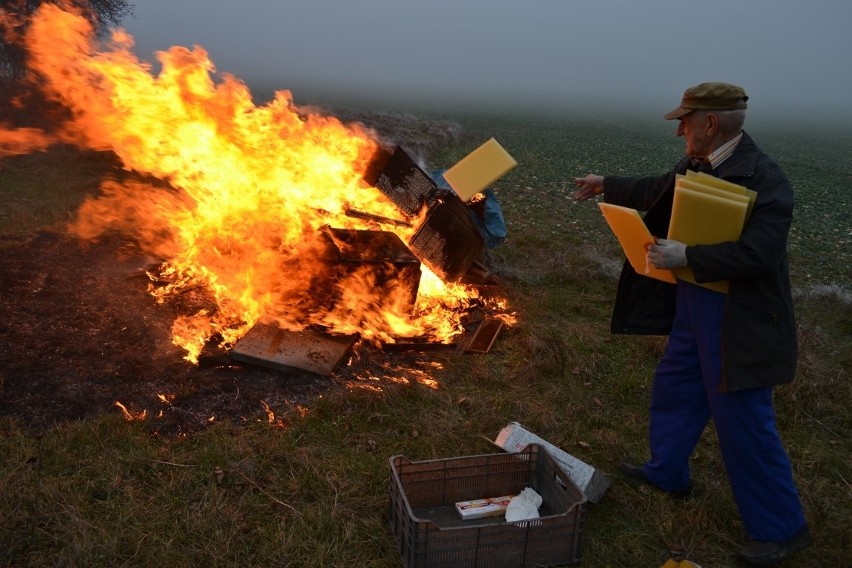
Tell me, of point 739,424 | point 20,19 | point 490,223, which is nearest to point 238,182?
point 490,223

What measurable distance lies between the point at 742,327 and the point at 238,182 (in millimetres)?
5324

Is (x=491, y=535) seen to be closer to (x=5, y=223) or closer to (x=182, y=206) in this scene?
(x=182, y=206)

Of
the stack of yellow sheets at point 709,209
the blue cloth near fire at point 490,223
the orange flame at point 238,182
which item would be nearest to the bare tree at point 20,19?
the orange flame at point 238,182

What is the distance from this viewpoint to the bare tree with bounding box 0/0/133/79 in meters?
13.6

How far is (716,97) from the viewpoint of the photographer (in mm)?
3074

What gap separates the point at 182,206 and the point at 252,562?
5.11m

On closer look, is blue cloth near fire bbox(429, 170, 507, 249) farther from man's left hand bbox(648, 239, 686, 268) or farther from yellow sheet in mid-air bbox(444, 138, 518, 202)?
man's left hand bbox(648, 239, 686, 268)

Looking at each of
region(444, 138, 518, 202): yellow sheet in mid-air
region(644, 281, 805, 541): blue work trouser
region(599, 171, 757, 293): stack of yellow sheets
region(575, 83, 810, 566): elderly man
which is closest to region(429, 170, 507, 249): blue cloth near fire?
region(444, 138, 518, 202): yellow sheet in mid-air

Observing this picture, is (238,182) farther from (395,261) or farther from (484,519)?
(484,519)

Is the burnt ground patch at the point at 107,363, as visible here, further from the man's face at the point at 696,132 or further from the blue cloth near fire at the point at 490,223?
the man's face at the point at 696,132

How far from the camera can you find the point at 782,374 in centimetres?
307

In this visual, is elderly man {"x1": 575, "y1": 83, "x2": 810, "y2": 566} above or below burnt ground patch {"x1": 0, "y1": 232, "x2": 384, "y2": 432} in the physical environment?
above

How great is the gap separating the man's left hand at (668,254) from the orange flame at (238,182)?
3138 millimetres

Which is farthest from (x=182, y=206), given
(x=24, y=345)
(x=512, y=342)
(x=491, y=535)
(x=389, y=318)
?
(x=491, y=535)
